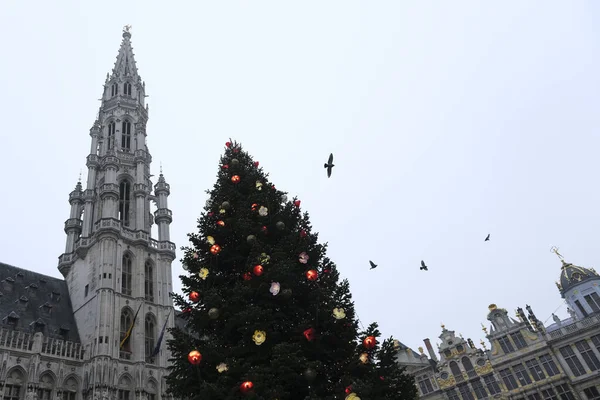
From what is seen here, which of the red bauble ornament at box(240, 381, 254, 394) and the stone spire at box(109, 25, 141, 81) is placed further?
the stone spire at box(109, 25, 141, 81)

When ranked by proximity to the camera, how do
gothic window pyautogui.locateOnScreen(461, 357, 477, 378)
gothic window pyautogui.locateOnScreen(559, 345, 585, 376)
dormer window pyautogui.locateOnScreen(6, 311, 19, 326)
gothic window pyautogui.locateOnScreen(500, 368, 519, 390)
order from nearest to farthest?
dormer window pyautogui.locateOnScreen(6, 311, 19, 326)
gothic window pyautogui.locateOnScreen(559, 345, 585, 376)
gothic window pyautogui.locateOnScreen(500, 368, 519, 390)
gothic window pyautogui.locateOnScreen(461, 357, 477, 378)

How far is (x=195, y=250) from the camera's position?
15328mm

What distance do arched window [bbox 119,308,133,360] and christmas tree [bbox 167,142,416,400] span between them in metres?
22.2

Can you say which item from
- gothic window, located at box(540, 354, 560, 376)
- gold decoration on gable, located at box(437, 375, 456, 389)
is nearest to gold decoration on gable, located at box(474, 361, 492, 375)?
gold decoration on gable, located at box(437, 375, 456, 389)

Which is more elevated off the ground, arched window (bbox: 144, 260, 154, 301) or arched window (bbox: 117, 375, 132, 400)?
arched window (bbox: 144, 260, 154, 301)

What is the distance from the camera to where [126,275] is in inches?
1497

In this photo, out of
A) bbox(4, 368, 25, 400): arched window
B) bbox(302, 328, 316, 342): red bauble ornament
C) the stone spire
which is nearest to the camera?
bbox(302, 328, 316, 342): red bauble ornament

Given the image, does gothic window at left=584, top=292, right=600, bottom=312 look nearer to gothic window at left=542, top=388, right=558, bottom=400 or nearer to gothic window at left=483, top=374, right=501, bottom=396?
gothic window at left=542, top=388, right=558, bottom=400

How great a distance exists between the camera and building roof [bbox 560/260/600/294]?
4400cm

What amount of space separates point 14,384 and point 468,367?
38.5 meters

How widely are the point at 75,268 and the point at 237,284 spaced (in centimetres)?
3342

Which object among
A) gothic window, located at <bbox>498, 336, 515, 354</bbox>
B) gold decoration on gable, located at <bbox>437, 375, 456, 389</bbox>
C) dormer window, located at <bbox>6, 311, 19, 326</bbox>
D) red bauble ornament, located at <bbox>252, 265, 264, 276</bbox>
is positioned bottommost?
red bauble ornament, located at <bbox>252, 265, 264, 276</bbox>

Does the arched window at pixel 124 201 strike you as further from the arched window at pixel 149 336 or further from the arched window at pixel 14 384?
the arched window at pixel 14 384

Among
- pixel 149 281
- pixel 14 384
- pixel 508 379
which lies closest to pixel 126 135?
pixel 149 281
